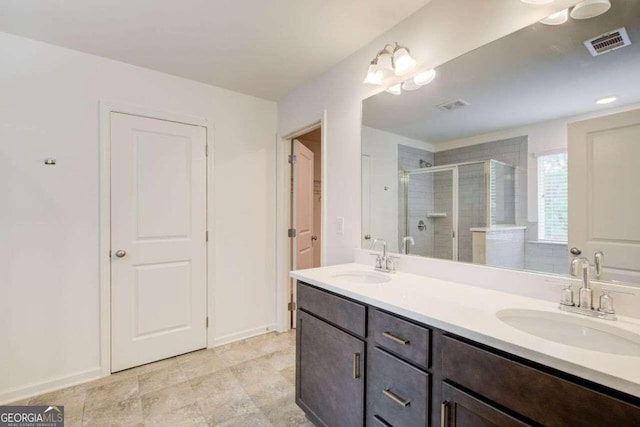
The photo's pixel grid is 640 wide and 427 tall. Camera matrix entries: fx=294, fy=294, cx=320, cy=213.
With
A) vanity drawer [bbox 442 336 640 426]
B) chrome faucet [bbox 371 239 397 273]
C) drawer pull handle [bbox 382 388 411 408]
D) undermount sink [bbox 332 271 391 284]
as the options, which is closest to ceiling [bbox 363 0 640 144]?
chrome faucet [bbox 371 239 397 273]

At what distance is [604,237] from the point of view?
1.10 metres

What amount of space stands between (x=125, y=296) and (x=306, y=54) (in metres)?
2.30

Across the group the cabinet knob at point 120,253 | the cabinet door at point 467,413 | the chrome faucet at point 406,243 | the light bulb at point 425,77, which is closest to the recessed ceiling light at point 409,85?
the light bulb at point 425,77

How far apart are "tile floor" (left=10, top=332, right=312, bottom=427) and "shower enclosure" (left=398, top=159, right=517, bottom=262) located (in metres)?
1.28

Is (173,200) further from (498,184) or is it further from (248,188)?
(498,184)

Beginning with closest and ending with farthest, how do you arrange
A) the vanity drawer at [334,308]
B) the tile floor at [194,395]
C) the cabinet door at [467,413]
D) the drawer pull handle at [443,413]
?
the cabinet door at [467,413] → the drawer pull handle at [443,413] → the vanity drawer at [334,308] → the tile floor at [194,395]

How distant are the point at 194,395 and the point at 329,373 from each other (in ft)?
3.61

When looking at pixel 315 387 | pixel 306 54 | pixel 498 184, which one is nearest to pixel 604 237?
pixel 498 184

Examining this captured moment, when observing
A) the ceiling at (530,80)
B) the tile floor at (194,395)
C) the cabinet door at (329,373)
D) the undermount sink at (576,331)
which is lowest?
the tile floor at (194,395)

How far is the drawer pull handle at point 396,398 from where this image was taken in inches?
42.8

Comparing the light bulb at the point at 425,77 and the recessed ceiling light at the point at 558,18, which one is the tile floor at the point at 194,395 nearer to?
the light bulb at the point at 425,77

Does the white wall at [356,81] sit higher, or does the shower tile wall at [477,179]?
the white wall at [356,81]

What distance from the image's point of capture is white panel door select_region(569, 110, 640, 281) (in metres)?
1.03

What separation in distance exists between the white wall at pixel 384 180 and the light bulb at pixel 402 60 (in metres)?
0.40
